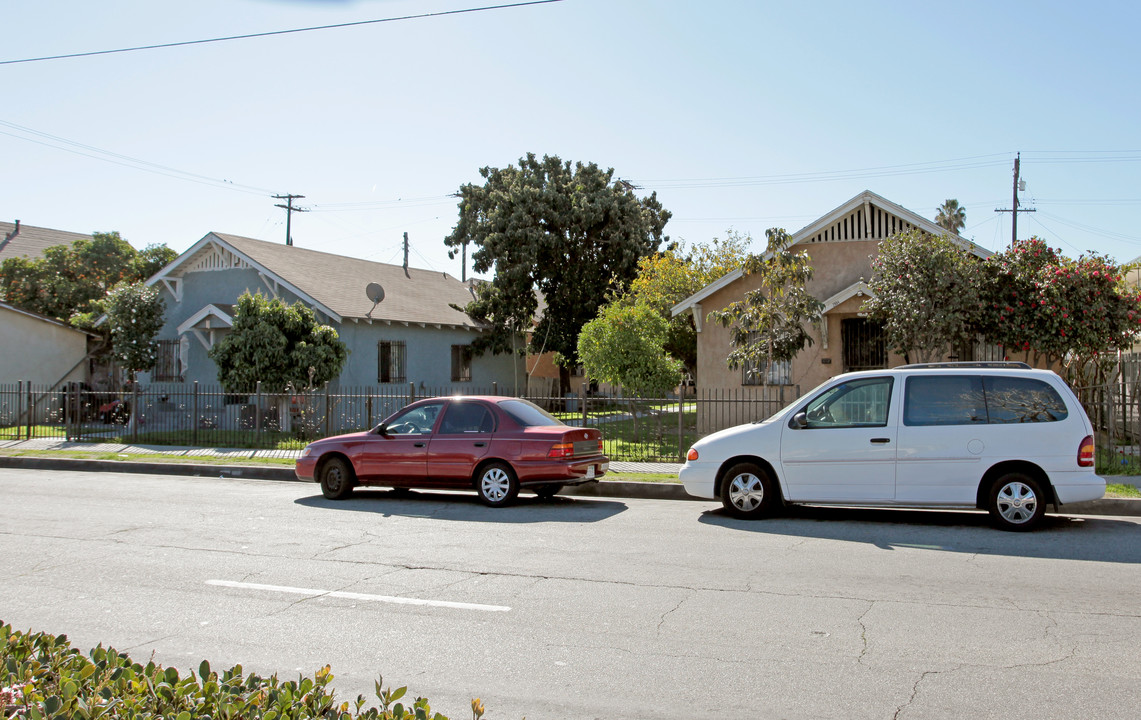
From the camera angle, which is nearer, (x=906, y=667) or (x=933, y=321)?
(x=906, y=667)

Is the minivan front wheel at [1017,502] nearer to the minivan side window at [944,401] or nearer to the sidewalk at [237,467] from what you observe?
the minivan side window at [944,401]

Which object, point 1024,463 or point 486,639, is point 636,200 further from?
point 486,639

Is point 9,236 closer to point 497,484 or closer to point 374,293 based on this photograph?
point 374,293

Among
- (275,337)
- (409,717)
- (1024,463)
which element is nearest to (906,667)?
(409,717)

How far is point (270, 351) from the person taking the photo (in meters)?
20.5

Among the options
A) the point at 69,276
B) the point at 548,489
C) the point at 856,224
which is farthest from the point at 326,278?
the point at 548,489

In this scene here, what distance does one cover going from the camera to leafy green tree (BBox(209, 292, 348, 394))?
67.4ft

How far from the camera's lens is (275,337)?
20.5 m

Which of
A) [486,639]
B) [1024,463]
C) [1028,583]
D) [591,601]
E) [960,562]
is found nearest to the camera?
[486,639]

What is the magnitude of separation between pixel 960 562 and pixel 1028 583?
820 millimetres

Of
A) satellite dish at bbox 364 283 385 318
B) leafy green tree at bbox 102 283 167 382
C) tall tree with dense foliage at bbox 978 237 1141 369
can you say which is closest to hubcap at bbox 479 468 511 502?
tall tree with dense foliage at bbox 978 237 1141 369

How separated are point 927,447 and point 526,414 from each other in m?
5.03

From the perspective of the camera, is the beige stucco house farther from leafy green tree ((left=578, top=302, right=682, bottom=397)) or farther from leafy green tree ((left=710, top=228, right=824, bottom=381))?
leafy green tree ((left=710, top=228, right=824, bottom=381))

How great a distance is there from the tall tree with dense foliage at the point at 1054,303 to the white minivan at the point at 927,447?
680 centimetres
